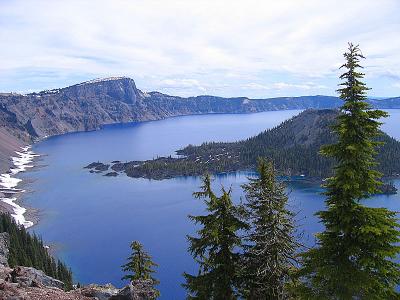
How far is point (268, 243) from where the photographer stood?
96.7ft

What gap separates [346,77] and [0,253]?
105894mm

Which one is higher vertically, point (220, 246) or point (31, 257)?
point (220, 246)

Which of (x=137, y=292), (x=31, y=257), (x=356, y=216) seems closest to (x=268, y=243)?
(x=356, y=216)

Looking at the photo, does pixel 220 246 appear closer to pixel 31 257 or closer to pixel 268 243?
pixel 268 243

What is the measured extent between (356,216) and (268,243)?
8.87 metres

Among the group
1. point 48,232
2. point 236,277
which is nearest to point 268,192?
→ point 236,277

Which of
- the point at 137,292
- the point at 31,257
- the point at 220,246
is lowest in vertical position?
the point at 31,257

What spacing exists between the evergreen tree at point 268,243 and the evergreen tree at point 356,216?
7317 mm

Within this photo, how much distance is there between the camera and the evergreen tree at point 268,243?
30.0 m

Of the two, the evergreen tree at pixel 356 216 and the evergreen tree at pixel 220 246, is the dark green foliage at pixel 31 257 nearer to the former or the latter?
the evergreen tree at pixel 220 246

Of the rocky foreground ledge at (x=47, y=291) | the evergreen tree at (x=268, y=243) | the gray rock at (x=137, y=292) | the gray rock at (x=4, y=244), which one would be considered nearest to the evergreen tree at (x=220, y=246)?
the evergreen tree at (x=268, y=243)

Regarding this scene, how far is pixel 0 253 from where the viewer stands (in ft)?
346

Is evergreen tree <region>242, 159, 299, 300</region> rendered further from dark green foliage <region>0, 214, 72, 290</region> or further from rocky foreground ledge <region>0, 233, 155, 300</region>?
dark green foliage <region>0, 214, 72, 290</region>

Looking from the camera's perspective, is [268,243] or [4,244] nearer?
[268,243]
